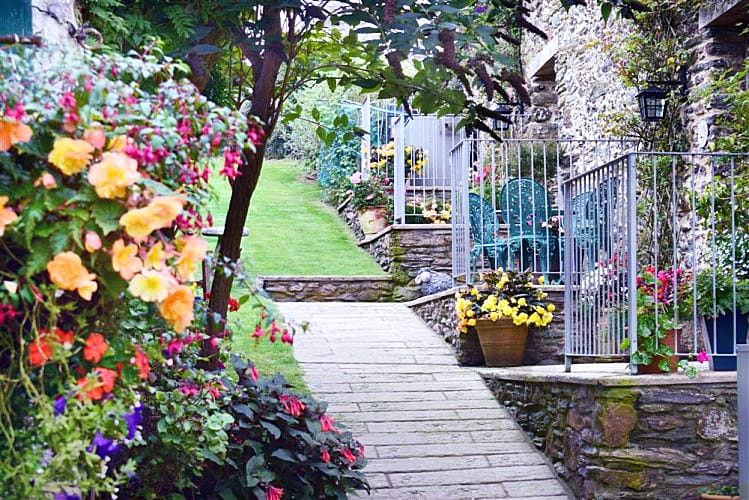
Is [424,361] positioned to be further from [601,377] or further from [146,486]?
[146,486]

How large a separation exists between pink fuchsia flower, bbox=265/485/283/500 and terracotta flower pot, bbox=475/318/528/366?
322 centimetres

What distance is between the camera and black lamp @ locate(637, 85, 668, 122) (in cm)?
698

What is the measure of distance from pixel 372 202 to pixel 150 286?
30.3ft

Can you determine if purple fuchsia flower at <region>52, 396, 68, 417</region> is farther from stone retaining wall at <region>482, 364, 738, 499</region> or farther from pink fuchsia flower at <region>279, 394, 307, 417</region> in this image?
stone retaining wall at <region>482, 364, 738, 499</region>

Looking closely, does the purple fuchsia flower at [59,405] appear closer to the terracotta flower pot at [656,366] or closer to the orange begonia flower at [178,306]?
the orange begonia flower at [178,306]

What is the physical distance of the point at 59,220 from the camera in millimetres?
1523

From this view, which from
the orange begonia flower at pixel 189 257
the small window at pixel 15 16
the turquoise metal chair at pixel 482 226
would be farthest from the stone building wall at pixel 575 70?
the orange begonia flower at pixel 189 257

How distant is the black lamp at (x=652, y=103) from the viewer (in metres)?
6.98

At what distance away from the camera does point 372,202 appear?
10.7m

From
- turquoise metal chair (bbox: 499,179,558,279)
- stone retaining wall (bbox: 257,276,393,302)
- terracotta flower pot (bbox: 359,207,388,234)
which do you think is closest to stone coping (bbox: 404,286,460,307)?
stone retaining wall (bbox: 257,276,393,302)

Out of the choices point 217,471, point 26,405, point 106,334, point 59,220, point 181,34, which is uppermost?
point 181,34

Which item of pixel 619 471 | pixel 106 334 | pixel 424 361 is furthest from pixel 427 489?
pixel 106 334

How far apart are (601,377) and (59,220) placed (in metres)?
3.40

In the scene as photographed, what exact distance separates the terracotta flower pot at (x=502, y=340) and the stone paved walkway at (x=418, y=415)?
9.0 inches
